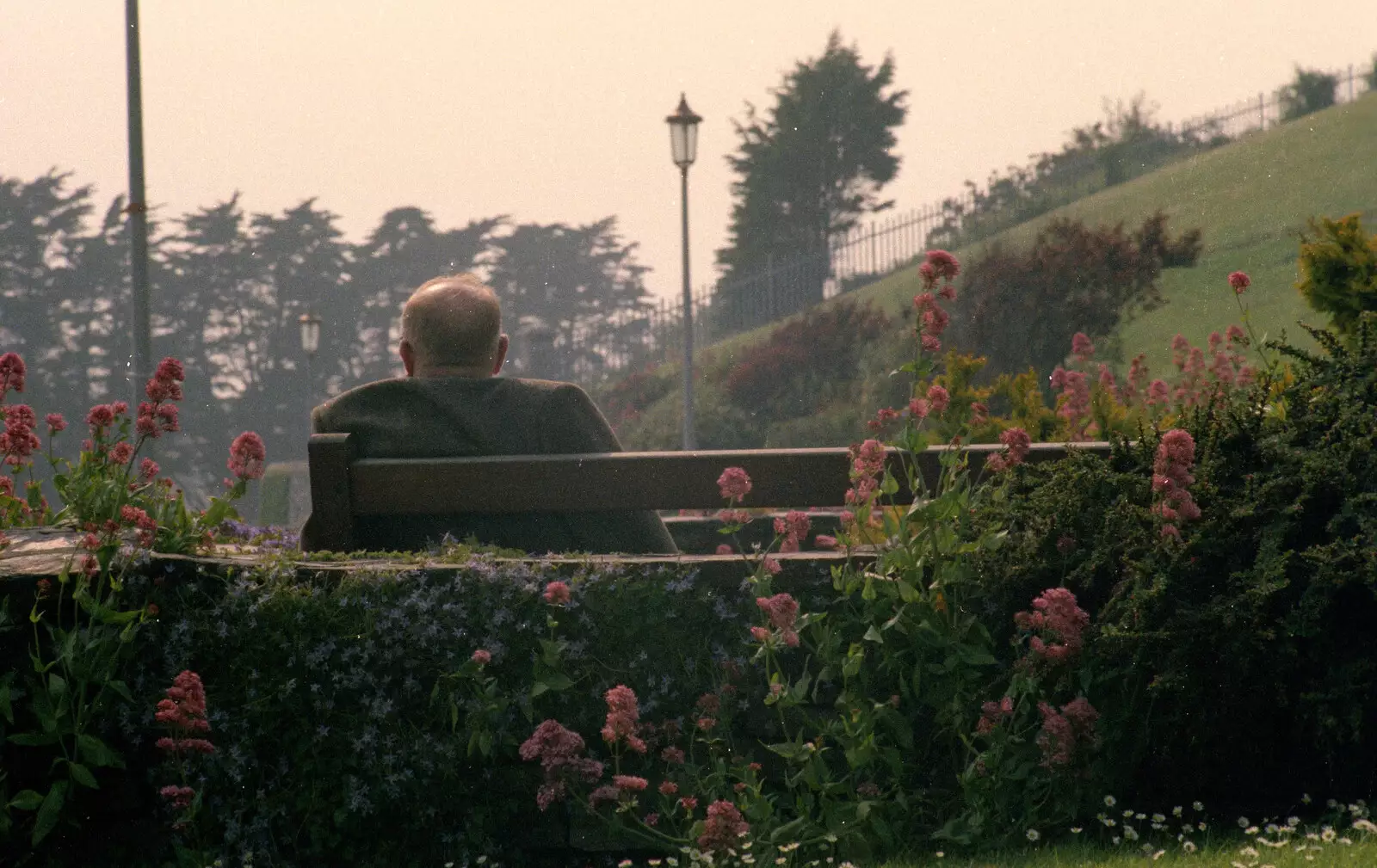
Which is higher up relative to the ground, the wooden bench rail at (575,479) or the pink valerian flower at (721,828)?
the wooden bench rail at (575,479)

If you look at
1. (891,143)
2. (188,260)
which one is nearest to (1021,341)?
(891,143)

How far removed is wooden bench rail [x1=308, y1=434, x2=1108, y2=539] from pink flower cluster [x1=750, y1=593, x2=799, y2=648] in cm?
58

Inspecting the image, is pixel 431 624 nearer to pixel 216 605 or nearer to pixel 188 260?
pixel 216 605

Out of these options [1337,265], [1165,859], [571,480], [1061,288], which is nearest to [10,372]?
[571,480]

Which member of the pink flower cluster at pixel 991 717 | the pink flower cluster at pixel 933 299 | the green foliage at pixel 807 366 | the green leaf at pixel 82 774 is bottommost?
the green leaf at pixel 82 774

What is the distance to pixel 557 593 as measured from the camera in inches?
169

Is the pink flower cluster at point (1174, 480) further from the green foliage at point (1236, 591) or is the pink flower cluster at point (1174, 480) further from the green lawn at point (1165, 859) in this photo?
the green lawn at point (1165, 859)

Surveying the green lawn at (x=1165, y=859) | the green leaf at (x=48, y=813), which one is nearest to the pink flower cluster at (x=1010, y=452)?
the green lawn at (x=1165, y=859)

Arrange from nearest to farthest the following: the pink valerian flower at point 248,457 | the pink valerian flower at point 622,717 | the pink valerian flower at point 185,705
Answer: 1. the pink valerian flower at point 622,717
2. the pink valerian flower at point 185,705
3. the pink valerian flower at point 248,457

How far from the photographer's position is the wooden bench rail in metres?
4.66

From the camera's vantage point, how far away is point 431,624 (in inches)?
173

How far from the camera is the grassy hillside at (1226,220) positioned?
26.4 m

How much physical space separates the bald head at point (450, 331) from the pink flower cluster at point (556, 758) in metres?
1.78

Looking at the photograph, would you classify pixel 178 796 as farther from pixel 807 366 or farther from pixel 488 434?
pixel 807 366
